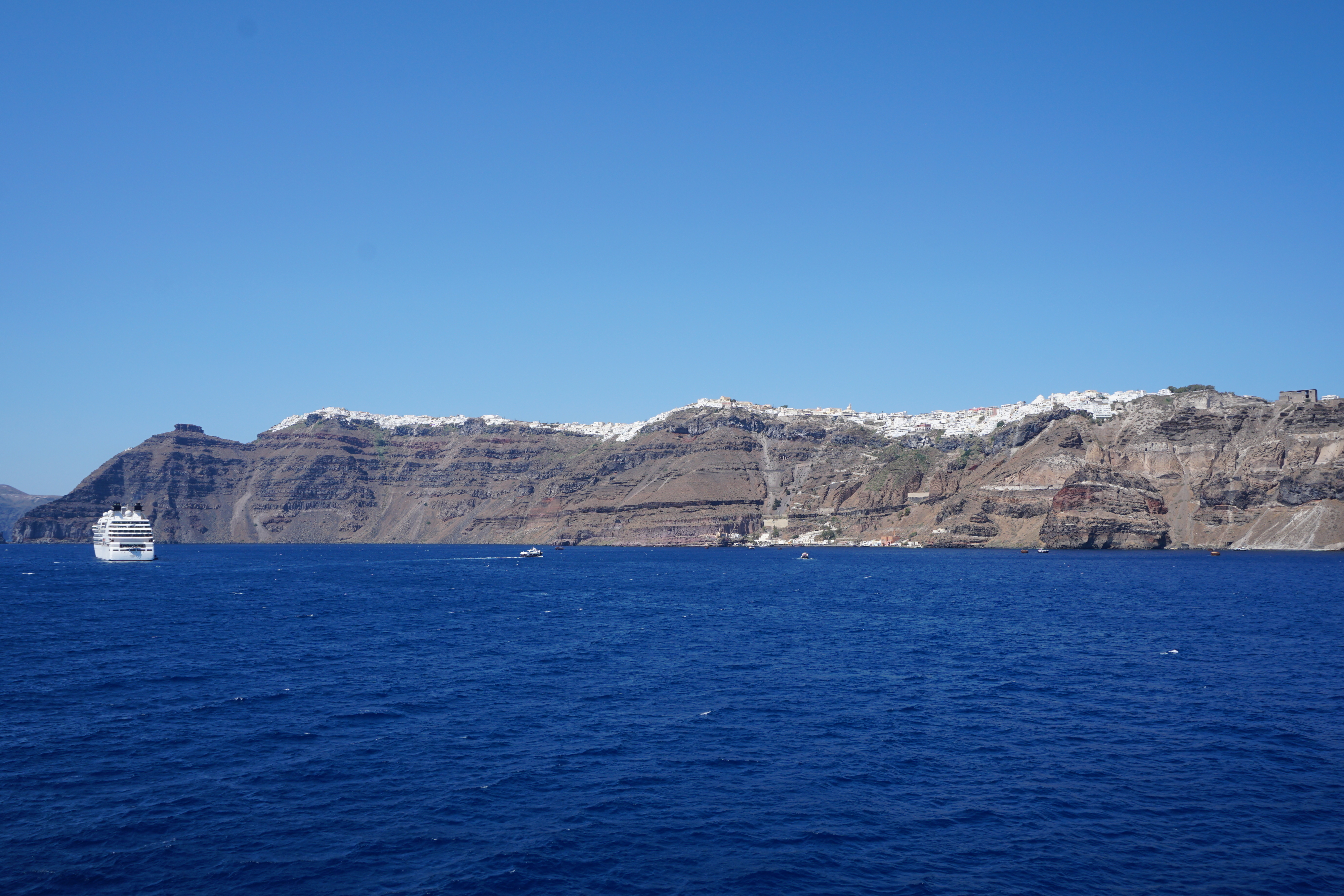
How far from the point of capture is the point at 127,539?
18062 centimetres

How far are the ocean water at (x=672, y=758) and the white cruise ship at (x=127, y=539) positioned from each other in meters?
116

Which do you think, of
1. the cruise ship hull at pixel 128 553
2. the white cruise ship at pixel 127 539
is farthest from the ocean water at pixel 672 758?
the white cruise ship at pixel 127 539

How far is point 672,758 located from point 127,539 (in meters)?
178

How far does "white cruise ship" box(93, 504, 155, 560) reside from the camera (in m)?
180

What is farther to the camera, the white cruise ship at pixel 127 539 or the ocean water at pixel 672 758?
the white cruise ship at pixel 127 539

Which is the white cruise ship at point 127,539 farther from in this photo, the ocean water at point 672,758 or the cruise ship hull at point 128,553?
the ocean water at point 672,758

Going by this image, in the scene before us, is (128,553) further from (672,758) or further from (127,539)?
(672,758)

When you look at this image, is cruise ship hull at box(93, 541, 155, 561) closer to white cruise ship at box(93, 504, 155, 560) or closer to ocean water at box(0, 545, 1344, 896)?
white cruise ship at box(93, 504, 155, 560)

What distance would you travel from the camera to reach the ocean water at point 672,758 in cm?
2670

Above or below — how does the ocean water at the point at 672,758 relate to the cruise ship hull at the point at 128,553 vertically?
below

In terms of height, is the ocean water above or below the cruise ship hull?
below

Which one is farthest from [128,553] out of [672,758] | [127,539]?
[672,758]

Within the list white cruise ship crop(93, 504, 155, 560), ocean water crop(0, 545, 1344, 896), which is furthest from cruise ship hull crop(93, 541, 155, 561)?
ocean water crop(0, 545, 1344, 896)

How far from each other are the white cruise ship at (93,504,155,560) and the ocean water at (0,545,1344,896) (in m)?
116
